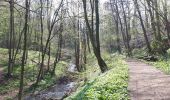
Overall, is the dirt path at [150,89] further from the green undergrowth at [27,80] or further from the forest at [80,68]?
the green undergrowth at [27,80]

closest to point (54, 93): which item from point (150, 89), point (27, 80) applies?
point (27, 80)

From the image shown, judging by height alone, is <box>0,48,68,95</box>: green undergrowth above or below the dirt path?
below

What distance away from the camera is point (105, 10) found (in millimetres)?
67938

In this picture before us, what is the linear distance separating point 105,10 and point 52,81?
1507 inches

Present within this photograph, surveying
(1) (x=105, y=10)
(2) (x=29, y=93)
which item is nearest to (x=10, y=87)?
(2) (x=29, y=93)

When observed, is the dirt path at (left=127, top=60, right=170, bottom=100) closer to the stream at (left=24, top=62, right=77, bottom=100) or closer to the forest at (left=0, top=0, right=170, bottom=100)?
the forest at (left=0, top=0, right=170, bottom=100)

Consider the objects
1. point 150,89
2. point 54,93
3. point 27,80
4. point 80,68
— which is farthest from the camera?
point 80,68

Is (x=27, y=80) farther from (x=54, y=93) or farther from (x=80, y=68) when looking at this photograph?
(x=80, y=68)

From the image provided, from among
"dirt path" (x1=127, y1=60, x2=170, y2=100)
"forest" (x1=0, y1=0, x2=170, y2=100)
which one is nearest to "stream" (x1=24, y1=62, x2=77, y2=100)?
"forest" (x1=0, y1=0, x2=170, y2=100)

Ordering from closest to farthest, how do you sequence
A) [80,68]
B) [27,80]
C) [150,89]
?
[150,89] < [27,80] < [80,68]

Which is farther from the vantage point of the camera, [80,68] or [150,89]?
[80,68]

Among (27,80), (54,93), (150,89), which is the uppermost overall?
(150,89)

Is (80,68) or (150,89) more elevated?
(150,89)

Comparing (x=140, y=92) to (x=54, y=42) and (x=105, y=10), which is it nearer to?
(x=54, y=42)
